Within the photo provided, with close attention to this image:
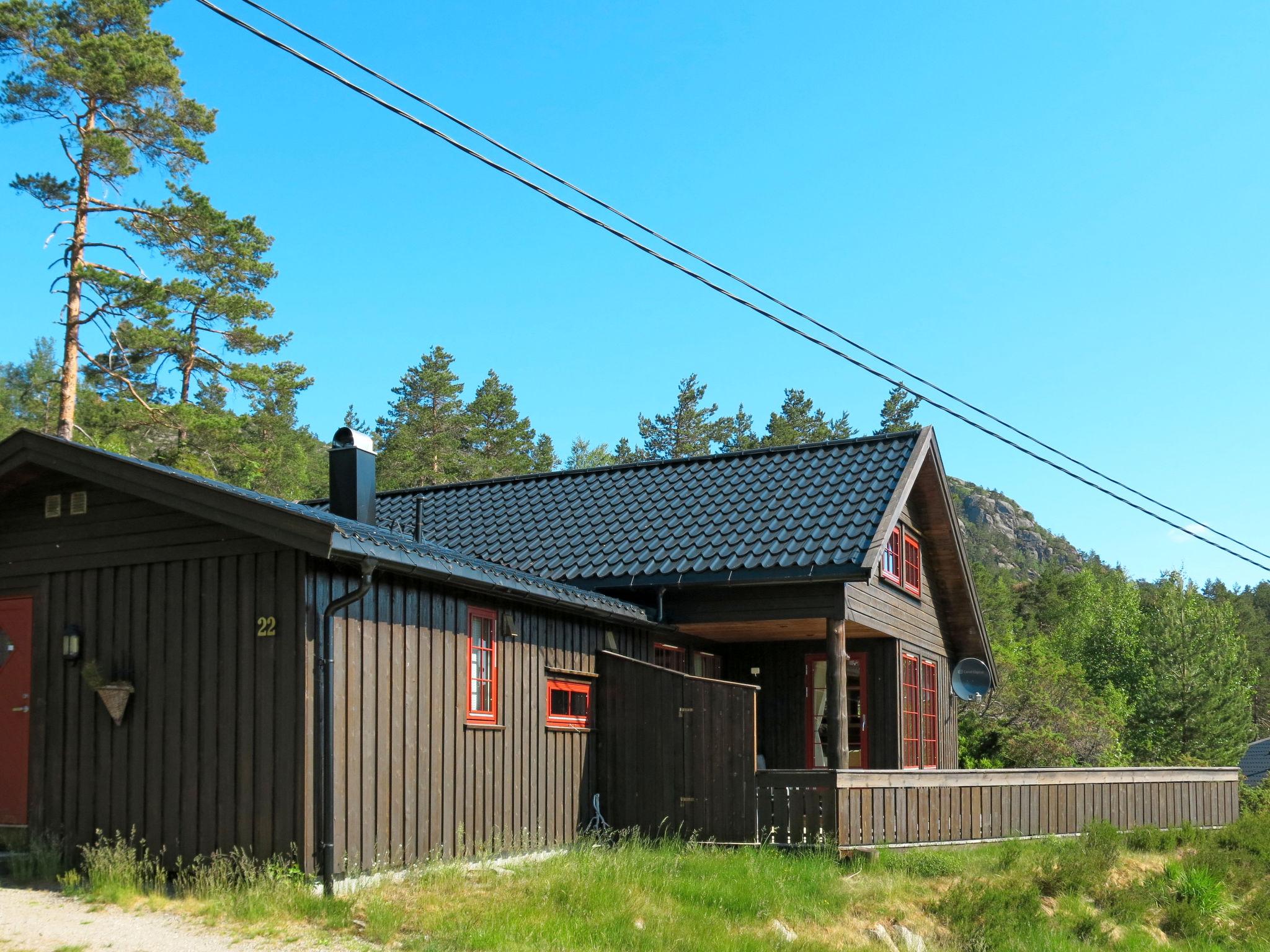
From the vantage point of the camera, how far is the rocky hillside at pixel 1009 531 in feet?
434

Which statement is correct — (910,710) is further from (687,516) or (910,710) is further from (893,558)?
(687,516)

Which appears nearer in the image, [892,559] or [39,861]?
[39,861]

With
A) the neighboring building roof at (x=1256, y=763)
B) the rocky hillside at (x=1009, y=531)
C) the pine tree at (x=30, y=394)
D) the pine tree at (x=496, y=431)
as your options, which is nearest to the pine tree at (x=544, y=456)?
the pine tree at (x=496, y=431)

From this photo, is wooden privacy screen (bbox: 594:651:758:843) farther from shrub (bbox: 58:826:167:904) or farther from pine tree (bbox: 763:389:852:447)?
pine tree (bbox: 763:389:852:447)

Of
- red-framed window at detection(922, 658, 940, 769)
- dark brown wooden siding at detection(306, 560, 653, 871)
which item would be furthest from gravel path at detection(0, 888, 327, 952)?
red-framed window at detection(922, 658, 940, 769)

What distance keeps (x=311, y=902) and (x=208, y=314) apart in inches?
1024

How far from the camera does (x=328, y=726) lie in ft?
32.2

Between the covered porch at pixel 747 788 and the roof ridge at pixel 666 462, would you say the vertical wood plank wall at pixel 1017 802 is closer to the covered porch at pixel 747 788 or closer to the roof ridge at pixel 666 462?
the covered porch at pixel 747 788

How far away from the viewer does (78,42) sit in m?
27.2

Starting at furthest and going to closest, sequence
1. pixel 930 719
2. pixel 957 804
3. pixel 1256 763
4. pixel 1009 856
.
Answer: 1. pixel 1256 763
2. pixel 930 719
3. pixel 957 804
4. pixel 1009 856

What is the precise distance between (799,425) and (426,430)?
15309mm

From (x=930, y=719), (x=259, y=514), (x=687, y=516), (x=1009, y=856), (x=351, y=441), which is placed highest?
(x=351, y=441)

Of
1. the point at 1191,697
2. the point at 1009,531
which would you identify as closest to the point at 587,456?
the point at 1191,697

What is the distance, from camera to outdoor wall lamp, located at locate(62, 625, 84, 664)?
11.0 m
